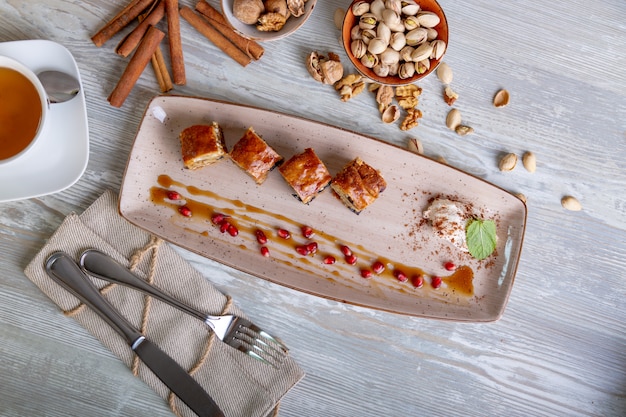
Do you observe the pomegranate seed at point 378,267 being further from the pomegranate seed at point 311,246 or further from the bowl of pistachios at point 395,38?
the bowl of pistachios at point 395,38

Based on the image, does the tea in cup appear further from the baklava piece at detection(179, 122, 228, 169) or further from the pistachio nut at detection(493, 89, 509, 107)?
the pistachio nut at detection(493, 89, 509, 107)

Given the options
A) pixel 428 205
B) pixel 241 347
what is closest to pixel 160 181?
pixel 241 347

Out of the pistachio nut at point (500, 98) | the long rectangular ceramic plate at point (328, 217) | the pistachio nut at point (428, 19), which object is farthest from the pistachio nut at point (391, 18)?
the pistachio nut at point (500, 98)

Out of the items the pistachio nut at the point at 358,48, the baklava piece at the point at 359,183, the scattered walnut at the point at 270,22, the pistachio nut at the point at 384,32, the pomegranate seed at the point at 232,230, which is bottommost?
the pomegranate seed at the point at 232,230

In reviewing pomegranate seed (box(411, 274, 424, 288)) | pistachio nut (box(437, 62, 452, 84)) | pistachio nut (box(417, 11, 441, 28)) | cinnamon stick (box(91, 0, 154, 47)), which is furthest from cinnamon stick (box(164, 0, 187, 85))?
pomegranate seed (box(411, 274, 424, 288))

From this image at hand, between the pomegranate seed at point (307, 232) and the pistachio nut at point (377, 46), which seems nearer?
the pistachio nut at point (377, 46)
